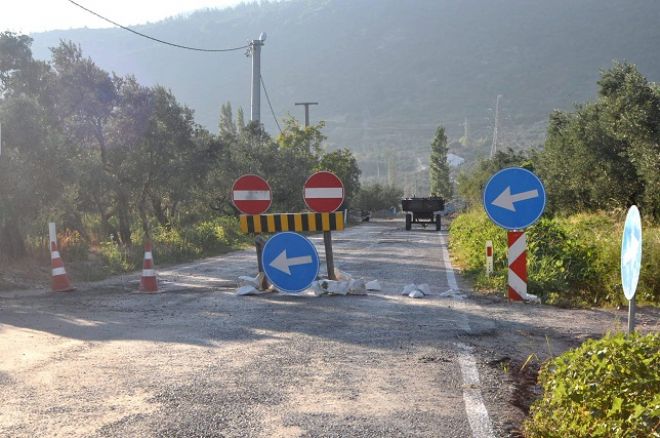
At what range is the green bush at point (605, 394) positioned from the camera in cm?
324

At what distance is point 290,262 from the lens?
30.8ft

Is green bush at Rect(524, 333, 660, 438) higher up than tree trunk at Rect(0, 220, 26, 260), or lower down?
lower down

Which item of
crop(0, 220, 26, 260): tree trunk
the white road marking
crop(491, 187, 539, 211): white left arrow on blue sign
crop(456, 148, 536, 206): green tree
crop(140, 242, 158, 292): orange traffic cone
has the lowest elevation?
the white road marking

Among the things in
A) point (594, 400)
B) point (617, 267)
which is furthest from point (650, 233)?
point (594, 400)

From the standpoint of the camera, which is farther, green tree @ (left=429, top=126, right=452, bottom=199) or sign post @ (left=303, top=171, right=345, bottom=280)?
green tree @ (left=429, top=126, right=452, bottom=199)

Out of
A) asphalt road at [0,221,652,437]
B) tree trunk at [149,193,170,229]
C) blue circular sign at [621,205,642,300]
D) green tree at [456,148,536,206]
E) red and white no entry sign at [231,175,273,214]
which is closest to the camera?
blue circular sign at [621,205,642,300]

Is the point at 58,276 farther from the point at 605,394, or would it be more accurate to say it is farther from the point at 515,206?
the point at 605,394

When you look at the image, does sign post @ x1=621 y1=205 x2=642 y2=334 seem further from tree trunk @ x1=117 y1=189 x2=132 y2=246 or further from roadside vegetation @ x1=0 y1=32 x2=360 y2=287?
tree trunk @ x1=117 y1=189 x2=132 y2=246

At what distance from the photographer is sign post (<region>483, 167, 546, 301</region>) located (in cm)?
912

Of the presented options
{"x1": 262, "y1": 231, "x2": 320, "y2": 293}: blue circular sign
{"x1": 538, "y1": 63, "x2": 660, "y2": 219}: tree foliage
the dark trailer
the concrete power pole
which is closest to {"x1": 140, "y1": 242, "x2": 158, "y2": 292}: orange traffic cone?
{"x1": 262, "y1": 231, "x2": 320, "y2": 293}: blue circular sign

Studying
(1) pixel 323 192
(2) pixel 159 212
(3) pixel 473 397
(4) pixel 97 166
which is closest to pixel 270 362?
(3) pixel 473 397

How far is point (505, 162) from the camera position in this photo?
47.0 meters

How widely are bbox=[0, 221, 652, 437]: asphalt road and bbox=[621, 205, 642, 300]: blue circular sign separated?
1.10 meters

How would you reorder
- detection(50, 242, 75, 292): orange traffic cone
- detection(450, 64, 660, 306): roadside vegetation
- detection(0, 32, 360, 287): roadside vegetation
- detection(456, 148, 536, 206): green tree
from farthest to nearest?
detection(456, 148, 536, 206): green tree
detection(0, 32, 360, 287): roadside vegetation
detection(50, 242, 75, 292): orange traffic cone
detection(450, 64, 660, 306): roadside vegetation
